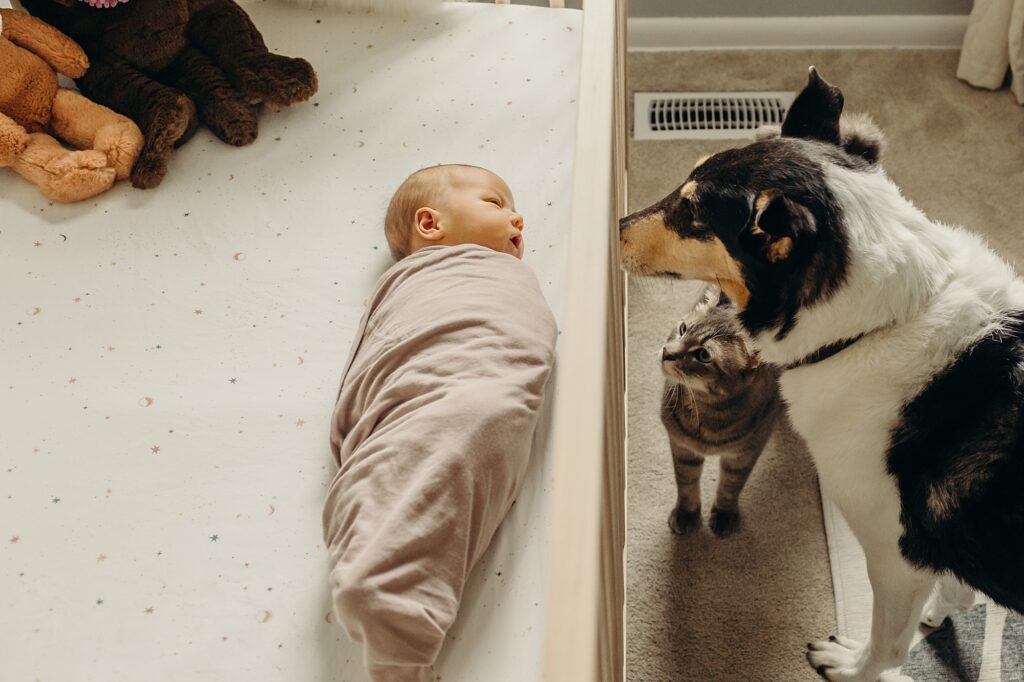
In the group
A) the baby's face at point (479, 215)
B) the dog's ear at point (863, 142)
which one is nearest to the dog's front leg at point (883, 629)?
the dog's ear at point (863, 142)

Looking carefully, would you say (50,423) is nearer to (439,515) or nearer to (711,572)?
(439,515)

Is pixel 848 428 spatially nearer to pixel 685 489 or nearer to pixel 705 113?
pixel 685 489

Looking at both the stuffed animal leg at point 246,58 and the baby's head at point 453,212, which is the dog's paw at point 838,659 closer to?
the baby's head at point 453,212

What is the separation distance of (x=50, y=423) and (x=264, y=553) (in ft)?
1.31

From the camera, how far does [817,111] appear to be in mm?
1082

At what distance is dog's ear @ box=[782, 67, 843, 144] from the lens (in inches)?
42.2

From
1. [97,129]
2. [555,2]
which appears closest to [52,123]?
[97,129]

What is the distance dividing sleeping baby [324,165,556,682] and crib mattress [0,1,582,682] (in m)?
0.06

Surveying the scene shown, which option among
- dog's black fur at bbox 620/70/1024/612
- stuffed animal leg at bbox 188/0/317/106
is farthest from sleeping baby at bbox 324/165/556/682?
stuffed animal leg at bbox 188/0/317/106

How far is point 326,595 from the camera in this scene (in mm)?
1006

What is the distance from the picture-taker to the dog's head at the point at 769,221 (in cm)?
95

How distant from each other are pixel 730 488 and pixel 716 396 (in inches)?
12.2

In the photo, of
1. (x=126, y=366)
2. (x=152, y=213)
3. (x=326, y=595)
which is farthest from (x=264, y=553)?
(x=152, y=213)

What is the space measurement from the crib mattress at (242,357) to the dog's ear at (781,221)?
1.09 ft
